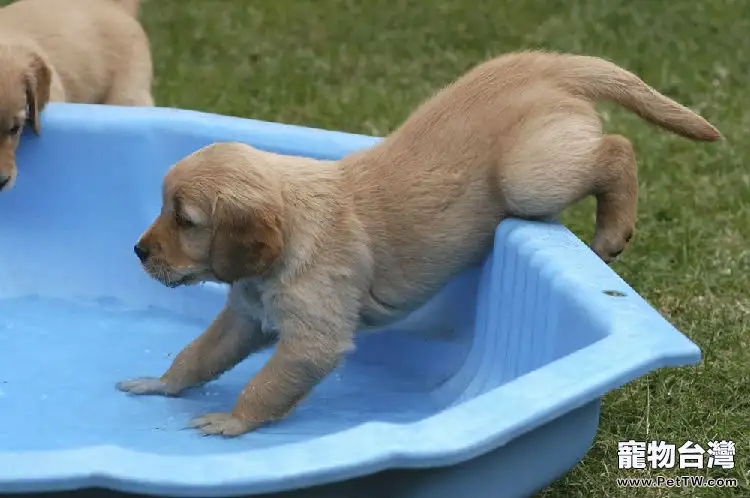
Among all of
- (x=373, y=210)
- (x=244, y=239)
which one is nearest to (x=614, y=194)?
(x=373, y=210)

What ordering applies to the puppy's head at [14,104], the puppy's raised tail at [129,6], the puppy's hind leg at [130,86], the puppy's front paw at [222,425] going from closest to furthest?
1. the puppy's front paw at [222,425]
2. the puppy's head at [14,104]
3. the puppy's hind leg at [130,86]
4. the puppy's raised tail at [129,6]

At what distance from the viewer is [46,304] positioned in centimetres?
392

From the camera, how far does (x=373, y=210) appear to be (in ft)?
10.4

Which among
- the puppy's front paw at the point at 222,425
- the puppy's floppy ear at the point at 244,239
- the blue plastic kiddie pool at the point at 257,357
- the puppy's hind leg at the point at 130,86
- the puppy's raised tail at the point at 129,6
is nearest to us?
the blue plastic kiddie pool at the point at 257,357

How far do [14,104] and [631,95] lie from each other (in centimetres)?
194

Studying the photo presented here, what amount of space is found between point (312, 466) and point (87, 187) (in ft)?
7.18

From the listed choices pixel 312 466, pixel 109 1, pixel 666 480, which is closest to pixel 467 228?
pixel 666 480

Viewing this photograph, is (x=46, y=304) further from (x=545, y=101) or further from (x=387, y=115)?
(x=387, y=115)

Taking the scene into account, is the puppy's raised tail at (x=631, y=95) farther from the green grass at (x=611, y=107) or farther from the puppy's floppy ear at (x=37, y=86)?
the puppy's floppy ear at (x=37, y=86)

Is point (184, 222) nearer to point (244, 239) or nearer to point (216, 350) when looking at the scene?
point (244, 239)

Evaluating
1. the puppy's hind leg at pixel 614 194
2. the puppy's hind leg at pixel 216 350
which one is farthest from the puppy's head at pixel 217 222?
the puppy's hind leg at pixel 614 194

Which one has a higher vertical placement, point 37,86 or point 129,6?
point 37,86

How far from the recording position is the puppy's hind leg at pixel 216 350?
322 centimetres

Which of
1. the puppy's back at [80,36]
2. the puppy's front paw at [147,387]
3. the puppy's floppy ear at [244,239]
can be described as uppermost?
the puppy's floppy ear at [244,239]
